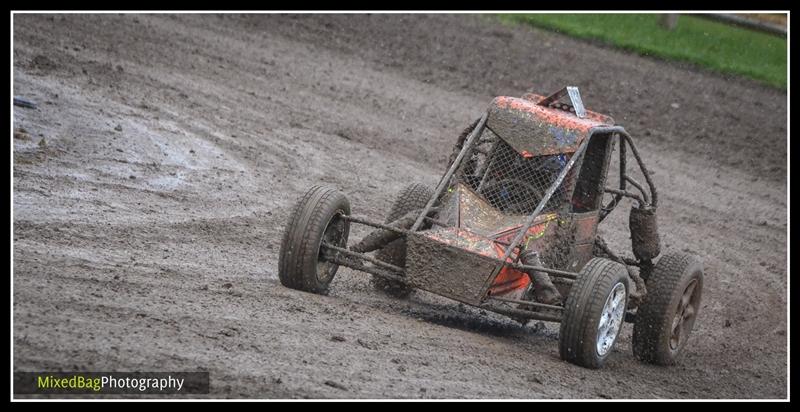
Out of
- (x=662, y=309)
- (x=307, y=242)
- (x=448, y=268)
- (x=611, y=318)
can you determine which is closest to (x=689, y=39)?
(x=662, y=309)

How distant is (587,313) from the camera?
7.93 metres

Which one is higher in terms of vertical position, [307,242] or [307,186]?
[307,242]

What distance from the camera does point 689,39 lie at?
22953 millimetres

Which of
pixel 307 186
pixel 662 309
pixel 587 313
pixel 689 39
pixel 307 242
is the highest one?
pixel 689 39

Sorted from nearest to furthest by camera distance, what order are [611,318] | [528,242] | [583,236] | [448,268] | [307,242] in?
[448,268] → [611,318] → [307,242] → [528,242] → [583,236]

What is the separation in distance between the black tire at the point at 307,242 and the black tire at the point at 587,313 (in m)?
1.88

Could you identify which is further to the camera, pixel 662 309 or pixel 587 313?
pixel 662 309

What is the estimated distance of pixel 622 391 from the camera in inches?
305

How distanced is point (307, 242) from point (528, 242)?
1.67 metres

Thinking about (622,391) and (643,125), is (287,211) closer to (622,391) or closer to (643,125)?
(622,391)

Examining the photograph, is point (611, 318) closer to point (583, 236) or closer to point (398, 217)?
point (583, 236)

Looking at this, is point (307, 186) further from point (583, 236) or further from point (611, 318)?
point (611, 318)

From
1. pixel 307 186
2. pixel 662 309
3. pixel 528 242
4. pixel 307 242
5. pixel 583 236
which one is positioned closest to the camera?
pixel 307 242

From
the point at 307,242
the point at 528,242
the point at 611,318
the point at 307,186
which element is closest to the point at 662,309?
the point at 611,318
